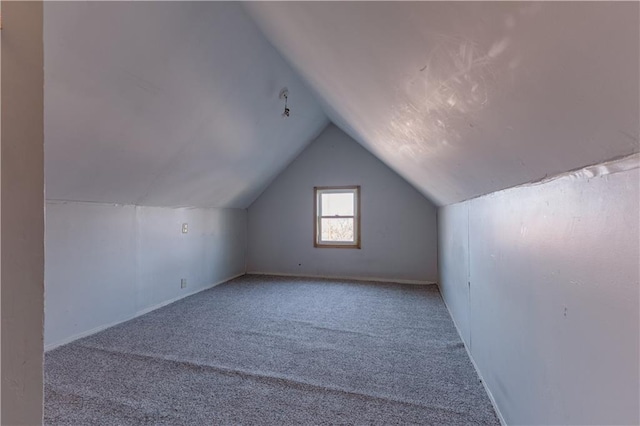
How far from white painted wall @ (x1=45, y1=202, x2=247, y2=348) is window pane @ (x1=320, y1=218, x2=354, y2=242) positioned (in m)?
1.83

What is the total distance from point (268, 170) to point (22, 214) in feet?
14.3

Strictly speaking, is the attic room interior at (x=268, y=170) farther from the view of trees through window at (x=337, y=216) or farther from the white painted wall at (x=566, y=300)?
the view of trees through window at (x=337, y=216)

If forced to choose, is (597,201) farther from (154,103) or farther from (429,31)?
(154,103)

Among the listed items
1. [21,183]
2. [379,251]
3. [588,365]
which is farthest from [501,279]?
[379,251]

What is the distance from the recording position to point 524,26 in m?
0.58

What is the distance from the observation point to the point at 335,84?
216 cm

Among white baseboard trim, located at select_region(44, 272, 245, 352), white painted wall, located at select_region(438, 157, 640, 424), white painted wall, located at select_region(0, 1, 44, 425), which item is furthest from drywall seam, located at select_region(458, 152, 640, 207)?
white baseboard trim, located at select_region(44, 272, 245, 352)

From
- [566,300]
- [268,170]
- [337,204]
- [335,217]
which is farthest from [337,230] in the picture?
[566,300]

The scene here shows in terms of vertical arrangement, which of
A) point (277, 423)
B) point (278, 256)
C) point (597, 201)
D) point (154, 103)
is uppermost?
point (154, 103)

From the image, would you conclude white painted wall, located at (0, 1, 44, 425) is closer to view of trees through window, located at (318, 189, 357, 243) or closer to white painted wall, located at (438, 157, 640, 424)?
white painted wall, located at (438, 157, 640, 424)

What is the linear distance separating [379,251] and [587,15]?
15.2ft

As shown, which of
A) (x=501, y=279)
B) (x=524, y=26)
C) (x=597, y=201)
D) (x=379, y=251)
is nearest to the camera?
(x=524, y=26)

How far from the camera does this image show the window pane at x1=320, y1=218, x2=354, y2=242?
5.20 meters

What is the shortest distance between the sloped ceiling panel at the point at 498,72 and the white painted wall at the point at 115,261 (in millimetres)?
2532
